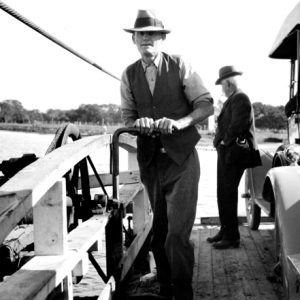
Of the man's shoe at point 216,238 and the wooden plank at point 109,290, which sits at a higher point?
the wooden plank at point 109,290

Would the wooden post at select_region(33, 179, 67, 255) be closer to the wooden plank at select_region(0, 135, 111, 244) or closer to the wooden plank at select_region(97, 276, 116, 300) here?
the wooden plank at select_region(0, 135, 111, 244)

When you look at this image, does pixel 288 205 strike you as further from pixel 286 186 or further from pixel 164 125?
pixel 164 125

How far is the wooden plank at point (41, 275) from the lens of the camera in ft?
6.34

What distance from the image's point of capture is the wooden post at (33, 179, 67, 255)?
2.30m

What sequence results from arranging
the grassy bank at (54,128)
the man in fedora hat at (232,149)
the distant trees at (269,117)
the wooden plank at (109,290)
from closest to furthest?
the wooden plank at (109,290), the grassy bank at (54,128), the man in fedora hat at (232,149), the distant trees at (269,117)

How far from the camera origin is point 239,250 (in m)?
5.02

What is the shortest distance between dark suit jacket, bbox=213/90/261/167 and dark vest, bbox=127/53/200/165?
183cm

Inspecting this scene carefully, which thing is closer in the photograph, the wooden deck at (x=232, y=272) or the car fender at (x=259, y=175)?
the wooden deck at (x=232, y=272)

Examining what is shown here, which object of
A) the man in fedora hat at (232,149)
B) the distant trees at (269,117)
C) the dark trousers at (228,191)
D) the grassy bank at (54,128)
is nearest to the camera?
the grassy bank at (54,128)

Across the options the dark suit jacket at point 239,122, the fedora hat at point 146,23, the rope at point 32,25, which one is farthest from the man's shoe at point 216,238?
the fedora hat at point 146,23

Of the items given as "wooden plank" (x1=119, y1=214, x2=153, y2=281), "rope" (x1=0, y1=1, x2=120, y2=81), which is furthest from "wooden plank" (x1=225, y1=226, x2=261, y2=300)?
"rope" (x1=0, y1=1, x2=120, y2=81)

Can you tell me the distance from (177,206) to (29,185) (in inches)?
60.1

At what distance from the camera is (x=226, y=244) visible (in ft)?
16.7

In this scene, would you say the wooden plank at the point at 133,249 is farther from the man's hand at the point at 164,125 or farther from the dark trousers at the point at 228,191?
the man's hand at the point at 164,125
